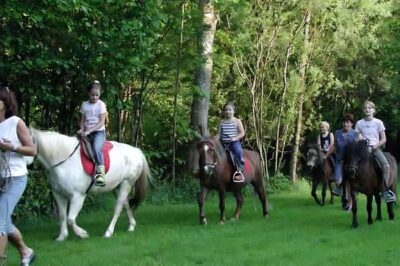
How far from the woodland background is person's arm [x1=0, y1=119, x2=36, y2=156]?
3391 millimetres

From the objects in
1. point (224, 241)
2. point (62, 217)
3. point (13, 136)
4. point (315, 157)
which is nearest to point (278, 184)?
point (315, 157)

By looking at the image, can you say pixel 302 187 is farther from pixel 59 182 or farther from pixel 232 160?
pixel 59 182

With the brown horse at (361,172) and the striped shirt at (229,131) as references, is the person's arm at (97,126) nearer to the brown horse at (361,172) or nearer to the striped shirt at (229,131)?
the striped shirt at (229,131)

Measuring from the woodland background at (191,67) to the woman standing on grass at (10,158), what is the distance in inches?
126

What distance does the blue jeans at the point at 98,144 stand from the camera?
35.1 ft

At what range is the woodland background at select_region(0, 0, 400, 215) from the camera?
1245cm

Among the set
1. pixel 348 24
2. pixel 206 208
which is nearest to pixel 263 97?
pixel 348 24

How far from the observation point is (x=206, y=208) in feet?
51.6

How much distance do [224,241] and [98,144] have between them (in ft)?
8.85

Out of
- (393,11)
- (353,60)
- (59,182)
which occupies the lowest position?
(59,182)

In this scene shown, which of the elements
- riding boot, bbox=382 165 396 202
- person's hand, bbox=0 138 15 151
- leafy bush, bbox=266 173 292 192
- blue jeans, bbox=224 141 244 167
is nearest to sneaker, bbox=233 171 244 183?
blue jeans, bbox=224 141 244 167

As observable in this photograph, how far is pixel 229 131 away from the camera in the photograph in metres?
13.3

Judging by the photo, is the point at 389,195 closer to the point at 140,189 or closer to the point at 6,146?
the point at 140,189

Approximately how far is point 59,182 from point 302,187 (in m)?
13.5
